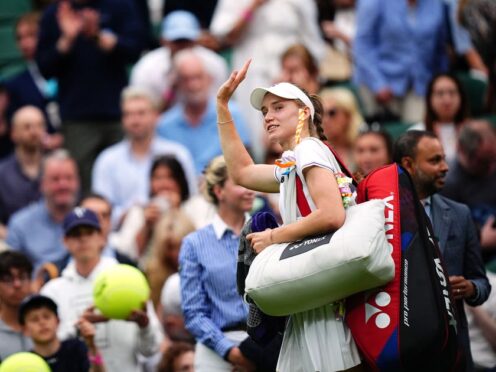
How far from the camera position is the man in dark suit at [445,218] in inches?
273

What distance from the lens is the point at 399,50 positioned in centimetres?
1177

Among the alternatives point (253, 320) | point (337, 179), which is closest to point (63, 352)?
point (253, 320)

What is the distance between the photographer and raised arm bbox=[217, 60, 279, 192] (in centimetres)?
623

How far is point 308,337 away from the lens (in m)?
5.96

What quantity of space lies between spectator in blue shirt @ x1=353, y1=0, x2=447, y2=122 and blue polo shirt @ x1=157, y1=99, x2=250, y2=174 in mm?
1269

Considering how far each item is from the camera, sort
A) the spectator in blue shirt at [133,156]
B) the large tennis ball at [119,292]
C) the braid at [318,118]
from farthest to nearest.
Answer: the spectator in blue shirt at [133,156] < the large tennis ball at [119,292] < the braid at [318,118]

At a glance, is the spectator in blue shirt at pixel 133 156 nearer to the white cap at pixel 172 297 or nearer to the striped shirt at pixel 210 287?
the white cap at pixel 172 297

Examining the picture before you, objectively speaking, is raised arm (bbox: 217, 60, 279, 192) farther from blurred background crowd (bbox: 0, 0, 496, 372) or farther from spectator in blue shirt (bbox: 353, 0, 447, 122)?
spectator in blue shirt (bbox: 353, 0, 447, 122)

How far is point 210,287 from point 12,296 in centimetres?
166

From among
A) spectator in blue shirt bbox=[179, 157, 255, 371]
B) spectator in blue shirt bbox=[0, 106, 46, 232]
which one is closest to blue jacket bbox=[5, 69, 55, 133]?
spectator in blue shirt bbox=[0, 106, 46, 232]

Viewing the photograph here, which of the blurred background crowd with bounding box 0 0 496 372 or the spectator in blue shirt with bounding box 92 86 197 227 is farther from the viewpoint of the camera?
the spectator in blue shirt with bounding box 92 86 197 227

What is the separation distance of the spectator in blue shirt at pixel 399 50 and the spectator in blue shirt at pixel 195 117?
1279 millimetres

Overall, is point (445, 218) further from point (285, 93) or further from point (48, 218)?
point (48, 218)

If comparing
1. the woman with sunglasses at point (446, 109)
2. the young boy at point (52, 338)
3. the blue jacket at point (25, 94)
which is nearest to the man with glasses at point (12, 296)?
the young boy at point (52, 338)
